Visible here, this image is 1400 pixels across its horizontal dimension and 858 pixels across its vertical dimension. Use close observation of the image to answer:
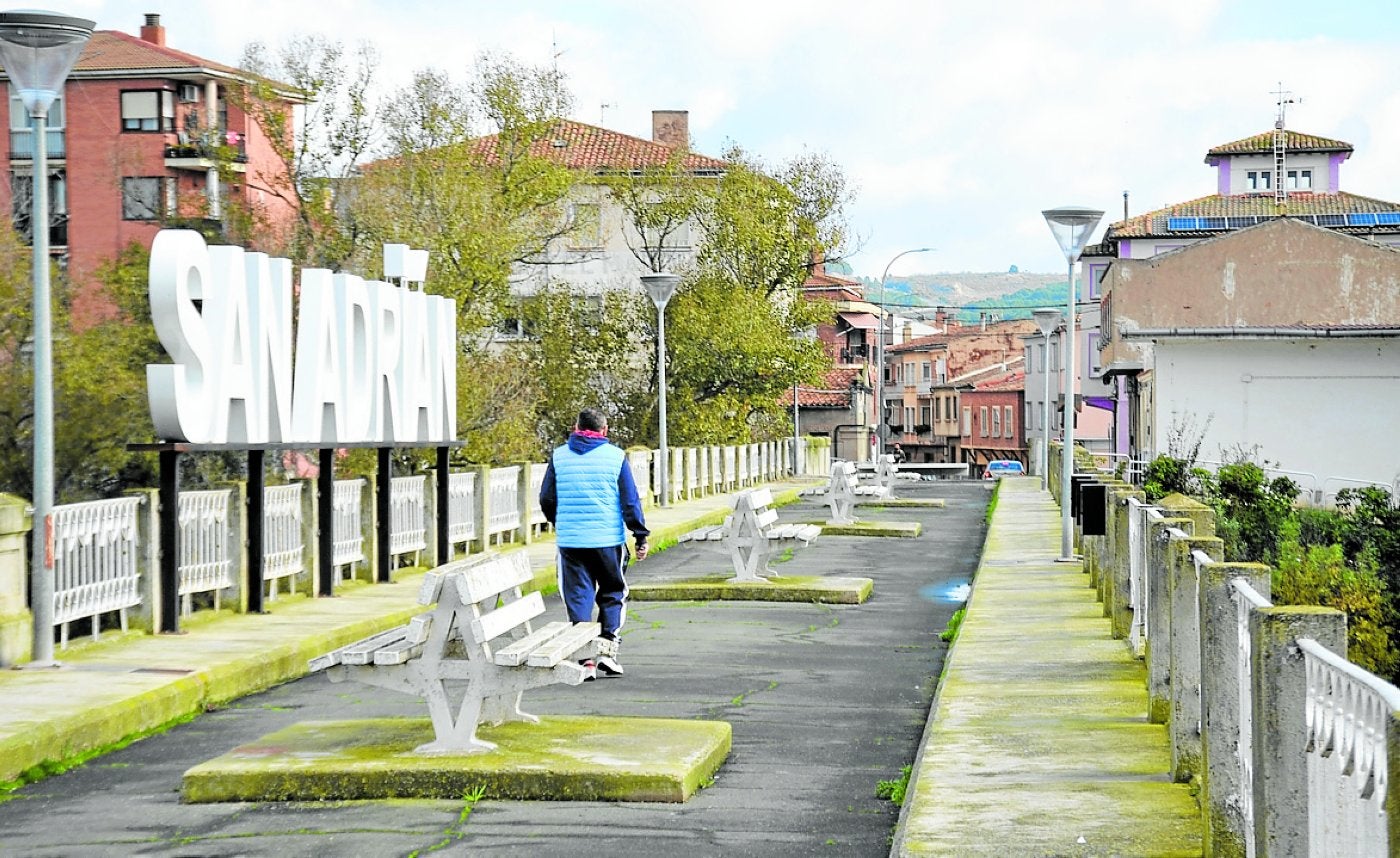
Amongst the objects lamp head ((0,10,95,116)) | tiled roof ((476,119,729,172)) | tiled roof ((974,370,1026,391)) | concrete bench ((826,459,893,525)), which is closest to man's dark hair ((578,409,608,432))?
lamp head ((0,10,95,116))

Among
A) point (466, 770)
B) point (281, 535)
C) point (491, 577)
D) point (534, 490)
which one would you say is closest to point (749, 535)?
point (281, 535)

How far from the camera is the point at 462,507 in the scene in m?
23.4

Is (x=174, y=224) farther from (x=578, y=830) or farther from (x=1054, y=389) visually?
(x=1054, y=389)

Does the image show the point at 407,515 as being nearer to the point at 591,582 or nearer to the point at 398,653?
the point at 591,582

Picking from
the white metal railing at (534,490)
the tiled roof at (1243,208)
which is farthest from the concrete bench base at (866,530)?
the tiled roof at (1243,208)

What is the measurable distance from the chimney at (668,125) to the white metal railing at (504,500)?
5903 cm

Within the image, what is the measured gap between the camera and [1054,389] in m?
105

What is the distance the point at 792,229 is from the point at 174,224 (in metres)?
23.6

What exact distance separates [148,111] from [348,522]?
152 ft

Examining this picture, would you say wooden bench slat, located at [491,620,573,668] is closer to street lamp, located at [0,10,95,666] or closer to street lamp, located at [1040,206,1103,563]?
street lamp, located at [0,10,95,666]

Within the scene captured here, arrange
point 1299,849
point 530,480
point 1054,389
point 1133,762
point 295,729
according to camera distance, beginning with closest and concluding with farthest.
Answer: point 1299,849
point 1133,762
point 295,729
point 530,480
point 1054,389

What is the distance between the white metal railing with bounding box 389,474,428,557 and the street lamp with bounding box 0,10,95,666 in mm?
7691

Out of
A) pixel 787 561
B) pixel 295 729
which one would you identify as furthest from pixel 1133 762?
pixel 787 561

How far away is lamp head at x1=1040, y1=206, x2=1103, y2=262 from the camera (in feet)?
73.2
